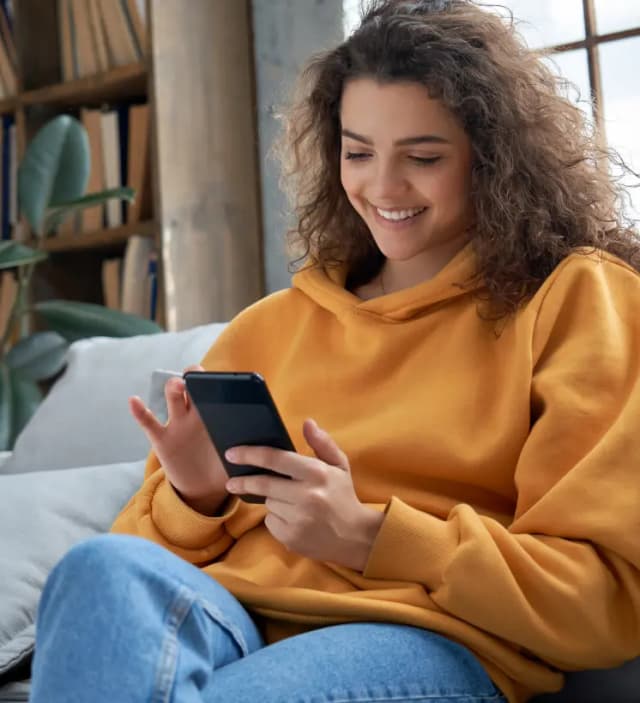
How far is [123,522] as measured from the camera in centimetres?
135

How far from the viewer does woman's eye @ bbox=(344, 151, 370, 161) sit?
1.27m

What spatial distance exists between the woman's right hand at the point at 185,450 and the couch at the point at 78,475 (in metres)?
0.26

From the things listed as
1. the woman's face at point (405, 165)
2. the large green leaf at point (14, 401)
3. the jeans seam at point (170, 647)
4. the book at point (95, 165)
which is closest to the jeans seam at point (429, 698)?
the jeans seam at point (170, 647)

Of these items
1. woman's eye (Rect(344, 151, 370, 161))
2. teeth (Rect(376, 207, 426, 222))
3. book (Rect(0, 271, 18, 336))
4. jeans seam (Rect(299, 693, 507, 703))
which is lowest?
book (Rect(0, 271, 18, 336))

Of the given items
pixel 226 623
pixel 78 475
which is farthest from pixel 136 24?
pixel 226 623

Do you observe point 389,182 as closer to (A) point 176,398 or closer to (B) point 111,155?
(A) point 176,398

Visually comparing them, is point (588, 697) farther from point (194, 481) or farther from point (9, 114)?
point (9, 114)

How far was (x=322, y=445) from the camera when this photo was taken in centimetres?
108

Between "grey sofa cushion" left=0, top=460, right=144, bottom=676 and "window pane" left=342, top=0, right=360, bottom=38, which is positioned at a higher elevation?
"window pane" left=342, top=0, right=360, bottom=38

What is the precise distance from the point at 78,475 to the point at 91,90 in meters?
1.58

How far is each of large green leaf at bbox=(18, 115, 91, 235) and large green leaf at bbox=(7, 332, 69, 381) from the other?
0.29 meters

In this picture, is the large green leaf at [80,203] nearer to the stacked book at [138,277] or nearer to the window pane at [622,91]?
the stacked book at [138,277]

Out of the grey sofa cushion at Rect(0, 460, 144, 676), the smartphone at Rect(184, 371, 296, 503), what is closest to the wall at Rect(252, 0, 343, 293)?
the grey sofa cushion at Rect(0, 460, 144, 676)

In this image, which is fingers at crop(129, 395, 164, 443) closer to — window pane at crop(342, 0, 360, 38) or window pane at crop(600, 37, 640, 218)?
window pane at crop(600, 37, 640, 218)
